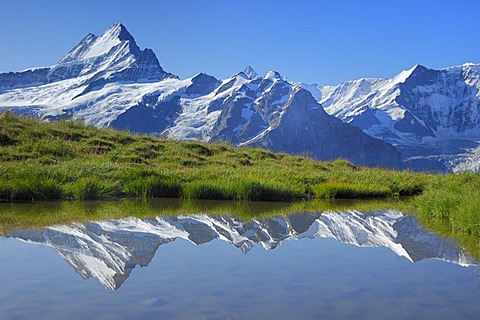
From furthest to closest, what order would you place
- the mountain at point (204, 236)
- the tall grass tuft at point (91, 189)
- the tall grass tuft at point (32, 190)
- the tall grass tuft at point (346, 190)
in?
the tall grass tuft at point (346, 190), the tall grass tuft at point (91, 189), the tall grass tuft at point (32, 190), the mountain at point (204, 236)

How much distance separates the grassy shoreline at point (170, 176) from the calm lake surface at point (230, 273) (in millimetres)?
2629

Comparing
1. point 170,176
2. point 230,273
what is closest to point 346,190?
point 170,176

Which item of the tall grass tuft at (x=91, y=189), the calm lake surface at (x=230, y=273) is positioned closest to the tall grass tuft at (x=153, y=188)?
the tall grass tuft at (x=91, y=189)

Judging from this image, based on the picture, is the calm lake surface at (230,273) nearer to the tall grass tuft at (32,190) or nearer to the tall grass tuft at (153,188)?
the tall grass tuft at (32,190)

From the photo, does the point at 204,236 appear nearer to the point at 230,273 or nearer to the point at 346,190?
the point at 230,273

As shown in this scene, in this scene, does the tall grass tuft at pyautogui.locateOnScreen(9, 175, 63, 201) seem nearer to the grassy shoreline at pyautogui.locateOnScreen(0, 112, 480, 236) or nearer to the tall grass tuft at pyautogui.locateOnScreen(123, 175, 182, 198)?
the grassy shoreline at pyautogui.locateOnScreen(0, 112, 480, 236)

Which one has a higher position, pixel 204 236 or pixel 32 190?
pixel 32 190

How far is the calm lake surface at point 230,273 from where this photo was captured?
476cm

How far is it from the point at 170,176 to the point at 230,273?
38.2ft

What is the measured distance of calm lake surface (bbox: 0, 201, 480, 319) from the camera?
4762 millimetres

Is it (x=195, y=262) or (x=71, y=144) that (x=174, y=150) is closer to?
(x=71, y=144)

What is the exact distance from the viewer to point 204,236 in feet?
28.9

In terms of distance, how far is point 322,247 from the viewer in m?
8.05

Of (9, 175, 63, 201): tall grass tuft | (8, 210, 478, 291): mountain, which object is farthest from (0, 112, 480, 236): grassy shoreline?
(8, 210, 478, 291): mountain
